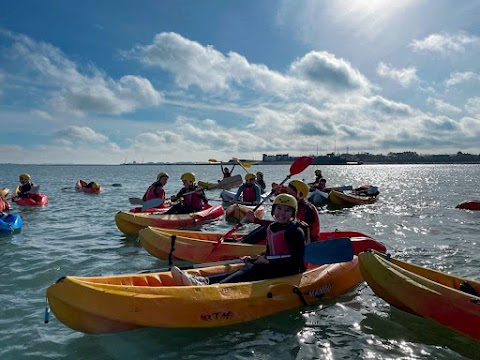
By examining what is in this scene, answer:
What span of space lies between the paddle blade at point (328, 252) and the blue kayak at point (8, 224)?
29.6 feet

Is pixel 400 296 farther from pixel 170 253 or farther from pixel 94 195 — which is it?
pixel 94 195

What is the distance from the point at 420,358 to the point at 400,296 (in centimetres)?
76

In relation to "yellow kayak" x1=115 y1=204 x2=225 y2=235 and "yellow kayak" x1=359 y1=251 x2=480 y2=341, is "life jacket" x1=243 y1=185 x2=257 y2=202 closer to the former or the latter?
"yellow kayak" x1=115 y1=204 x2=225 y2=235

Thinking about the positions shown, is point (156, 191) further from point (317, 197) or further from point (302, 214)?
point (317, 197)

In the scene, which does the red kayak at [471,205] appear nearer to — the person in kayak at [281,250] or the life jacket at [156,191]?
the life jacket at [156,191]

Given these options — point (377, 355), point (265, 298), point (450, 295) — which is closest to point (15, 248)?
point (265, 298)

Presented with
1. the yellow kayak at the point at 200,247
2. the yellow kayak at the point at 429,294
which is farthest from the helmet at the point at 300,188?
the yellow kayak at the point at 429,294

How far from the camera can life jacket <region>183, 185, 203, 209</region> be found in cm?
1259

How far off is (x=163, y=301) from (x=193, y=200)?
8148 millimetres

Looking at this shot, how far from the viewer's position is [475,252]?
31.5 ft

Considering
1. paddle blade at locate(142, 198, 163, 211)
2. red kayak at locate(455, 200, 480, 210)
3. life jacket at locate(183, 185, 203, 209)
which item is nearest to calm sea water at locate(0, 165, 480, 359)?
paddle blade at locate(142, 198, 163, 211)

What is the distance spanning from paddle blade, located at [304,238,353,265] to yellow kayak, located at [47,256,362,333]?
37 centimetres

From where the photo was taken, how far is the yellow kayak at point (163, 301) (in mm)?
4336

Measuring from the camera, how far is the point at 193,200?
12.6 metres
